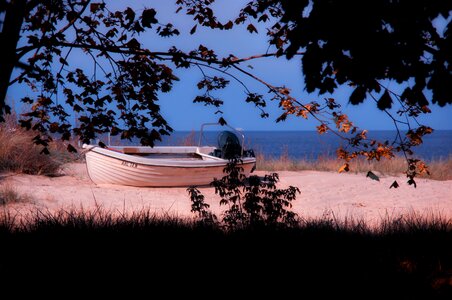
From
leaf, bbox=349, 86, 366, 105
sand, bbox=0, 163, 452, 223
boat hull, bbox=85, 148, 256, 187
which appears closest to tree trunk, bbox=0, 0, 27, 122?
leaf, bbox=349, 86, 366, 105

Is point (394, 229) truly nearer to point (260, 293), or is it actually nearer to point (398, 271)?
point (398, 271)

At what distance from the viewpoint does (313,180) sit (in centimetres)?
1271

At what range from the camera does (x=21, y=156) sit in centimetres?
1148

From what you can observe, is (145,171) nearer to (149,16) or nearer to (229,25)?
(229,25)

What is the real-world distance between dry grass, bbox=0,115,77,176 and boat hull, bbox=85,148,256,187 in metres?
1.24

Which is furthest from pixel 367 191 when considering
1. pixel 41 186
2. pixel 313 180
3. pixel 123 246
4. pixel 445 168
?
pixel 123 246

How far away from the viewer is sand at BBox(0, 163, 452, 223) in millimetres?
8703

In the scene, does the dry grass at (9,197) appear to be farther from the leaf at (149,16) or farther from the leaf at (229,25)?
the leaf at (149,16)

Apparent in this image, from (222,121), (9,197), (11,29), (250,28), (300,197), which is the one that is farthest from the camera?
(300,197)

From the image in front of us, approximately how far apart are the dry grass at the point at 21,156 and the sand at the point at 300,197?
1.29 ft

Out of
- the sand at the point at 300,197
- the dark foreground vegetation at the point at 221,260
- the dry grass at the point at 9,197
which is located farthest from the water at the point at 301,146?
the dry grass at the point at 9,197

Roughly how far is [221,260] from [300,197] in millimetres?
6951

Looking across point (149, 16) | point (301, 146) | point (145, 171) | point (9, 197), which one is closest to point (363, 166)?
point (145, 171)

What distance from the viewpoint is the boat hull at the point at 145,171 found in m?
11.0
